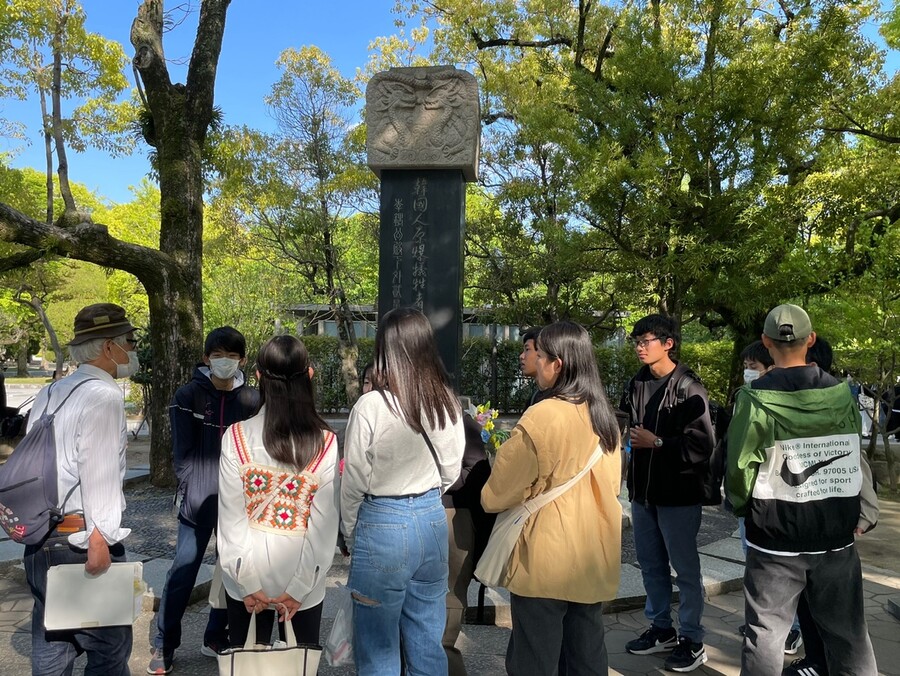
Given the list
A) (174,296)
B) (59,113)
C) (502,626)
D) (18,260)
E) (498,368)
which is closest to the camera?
(502,626)

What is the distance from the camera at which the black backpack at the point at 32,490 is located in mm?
2221

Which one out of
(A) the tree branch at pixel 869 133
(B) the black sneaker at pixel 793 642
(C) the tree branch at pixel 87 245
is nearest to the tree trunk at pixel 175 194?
(C) the tree branch at pixel 87 245

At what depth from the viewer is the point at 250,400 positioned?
331cm

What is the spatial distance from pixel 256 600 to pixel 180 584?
105cm

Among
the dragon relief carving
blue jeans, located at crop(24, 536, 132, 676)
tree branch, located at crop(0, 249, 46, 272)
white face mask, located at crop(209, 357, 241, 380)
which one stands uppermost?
the dragon relief carving

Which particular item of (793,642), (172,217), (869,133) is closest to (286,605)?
(793,642)

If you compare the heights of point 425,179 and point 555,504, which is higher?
point 425,179

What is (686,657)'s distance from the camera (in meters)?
3.33

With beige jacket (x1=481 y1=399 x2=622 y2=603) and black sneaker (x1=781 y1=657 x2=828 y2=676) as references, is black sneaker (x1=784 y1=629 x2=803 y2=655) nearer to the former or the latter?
black sneaker (x1=781 y1=657 x2=828 y2=676)

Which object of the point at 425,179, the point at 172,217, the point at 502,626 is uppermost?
the point at 425,179

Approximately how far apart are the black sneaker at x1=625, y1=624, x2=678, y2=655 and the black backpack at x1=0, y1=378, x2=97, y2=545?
9.56 ft

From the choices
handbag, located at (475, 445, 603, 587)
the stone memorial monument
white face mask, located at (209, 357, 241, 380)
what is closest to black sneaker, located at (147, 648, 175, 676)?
white face mask, located at (209, 357, 241, 380)

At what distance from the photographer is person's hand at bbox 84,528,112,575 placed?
2.27m

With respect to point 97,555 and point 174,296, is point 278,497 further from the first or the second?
point 174,296
